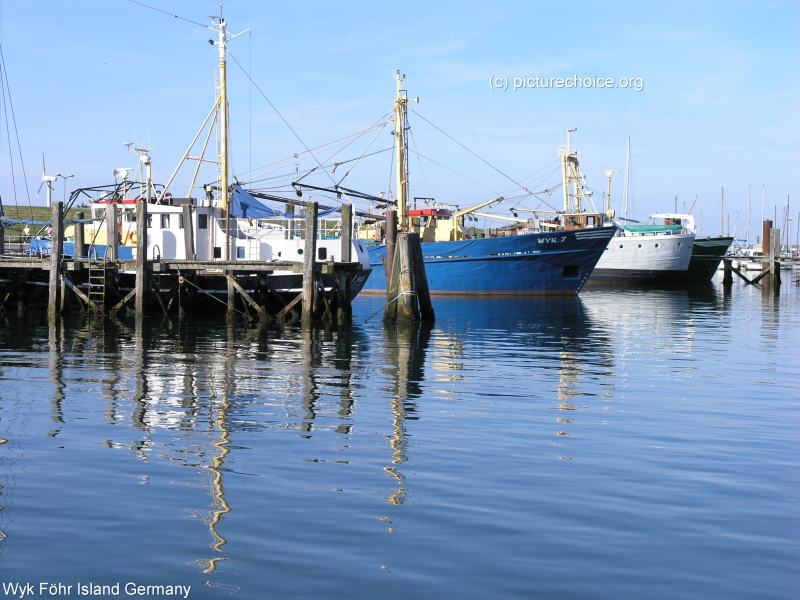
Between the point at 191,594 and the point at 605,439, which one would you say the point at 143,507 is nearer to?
the point at 191,594

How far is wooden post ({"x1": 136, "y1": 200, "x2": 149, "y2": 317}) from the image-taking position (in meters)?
26.1

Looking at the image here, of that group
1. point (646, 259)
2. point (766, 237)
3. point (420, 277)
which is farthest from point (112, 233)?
point (766, 237)

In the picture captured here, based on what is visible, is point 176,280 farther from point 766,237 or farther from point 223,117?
point 766,237

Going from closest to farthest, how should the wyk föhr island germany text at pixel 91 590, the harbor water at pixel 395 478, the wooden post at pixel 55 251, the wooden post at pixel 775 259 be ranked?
the wyk föhr island germany text at pixel 91 590
the harbor water at pixel 395 478
the wooden post at pixel 55 251
the wooden post at pixel 775 259

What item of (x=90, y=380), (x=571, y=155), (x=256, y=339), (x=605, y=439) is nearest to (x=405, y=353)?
(x=256, y=339)

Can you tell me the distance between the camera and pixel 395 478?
8.67 metres

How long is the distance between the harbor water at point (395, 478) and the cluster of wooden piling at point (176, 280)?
774 centimetres

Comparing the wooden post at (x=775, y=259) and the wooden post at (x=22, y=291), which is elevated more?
the wooden post at (x=775, y=259)

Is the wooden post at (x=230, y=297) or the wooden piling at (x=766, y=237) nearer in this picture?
the wooden post at (x=230, y=297)

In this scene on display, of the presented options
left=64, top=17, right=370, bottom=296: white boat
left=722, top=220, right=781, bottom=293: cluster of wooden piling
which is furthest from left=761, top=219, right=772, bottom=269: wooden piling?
left=64, top=17, right=370, bottom=296: white boat

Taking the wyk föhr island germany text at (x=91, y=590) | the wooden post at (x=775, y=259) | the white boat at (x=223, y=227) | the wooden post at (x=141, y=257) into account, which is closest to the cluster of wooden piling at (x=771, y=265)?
the wooden post at (x=775, y=259)

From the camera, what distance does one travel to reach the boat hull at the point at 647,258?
200 feet

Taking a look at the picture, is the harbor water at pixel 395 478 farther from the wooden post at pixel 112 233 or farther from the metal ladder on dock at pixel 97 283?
the wooden post at pixel 112 233

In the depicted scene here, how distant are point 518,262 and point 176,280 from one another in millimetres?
22189
